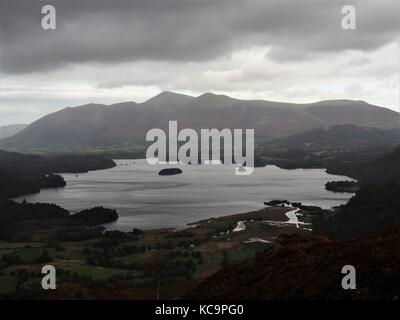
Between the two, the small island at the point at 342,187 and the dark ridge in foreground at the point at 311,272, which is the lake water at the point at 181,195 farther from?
the dark ridge in foreground at the point at 311,272

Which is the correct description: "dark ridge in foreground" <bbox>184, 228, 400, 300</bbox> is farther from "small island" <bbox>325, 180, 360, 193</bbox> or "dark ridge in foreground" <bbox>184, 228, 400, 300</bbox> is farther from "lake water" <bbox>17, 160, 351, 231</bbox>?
"small island" <bbox>325, 180, 360, 193</bbox>

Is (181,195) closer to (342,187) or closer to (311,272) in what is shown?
(342,187)

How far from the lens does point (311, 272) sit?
2286cm

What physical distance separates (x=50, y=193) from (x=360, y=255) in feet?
493

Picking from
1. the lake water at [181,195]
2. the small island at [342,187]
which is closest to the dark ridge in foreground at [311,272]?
the lake water at [181,195]

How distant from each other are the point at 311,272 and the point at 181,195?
117 meters

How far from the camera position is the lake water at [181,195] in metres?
110

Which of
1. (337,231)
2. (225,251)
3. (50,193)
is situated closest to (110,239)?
(225,251)

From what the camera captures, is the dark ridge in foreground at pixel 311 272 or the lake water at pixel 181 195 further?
the lake water at pixel 181 195

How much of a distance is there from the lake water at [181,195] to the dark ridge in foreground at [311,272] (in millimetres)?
66775

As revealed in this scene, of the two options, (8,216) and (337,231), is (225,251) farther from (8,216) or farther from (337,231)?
(8,216)

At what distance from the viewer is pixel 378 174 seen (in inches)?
6540
